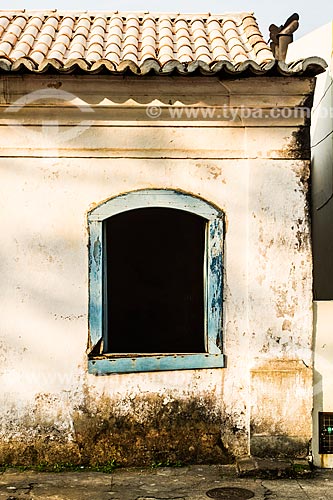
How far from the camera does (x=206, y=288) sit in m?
6.90

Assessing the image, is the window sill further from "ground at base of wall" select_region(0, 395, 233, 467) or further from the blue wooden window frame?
"ground at base of wall" select_region(0, 395, 233, 467)

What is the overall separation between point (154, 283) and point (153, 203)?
4892 mm

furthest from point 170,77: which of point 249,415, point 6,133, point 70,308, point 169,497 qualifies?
point 169,497

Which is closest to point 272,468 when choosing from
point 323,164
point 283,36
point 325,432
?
point 325,432

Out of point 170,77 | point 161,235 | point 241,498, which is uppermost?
point 170,77

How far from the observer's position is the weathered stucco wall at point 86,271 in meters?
6.79

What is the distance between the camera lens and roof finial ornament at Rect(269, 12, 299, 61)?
7.82 m

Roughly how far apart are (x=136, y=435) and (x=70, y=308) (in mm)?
1344

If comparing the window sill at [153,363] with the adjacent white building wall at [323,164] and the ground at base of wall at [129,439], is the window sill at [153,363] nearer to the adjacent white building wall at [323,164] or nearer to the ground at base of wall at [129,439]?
the ground at base of wall at [129,439]

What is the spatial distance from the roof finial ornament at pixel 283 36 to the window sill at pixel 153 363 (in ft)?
10.8

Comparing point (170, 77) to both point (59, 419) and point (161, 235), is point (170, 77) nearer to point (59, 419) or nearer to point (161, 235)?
point (59, 419)

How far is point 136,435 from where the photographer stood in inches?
268

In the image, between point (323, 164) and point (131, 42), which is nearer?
point (131, 42)

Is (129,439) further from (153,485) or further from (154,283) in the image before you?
(154,283)
